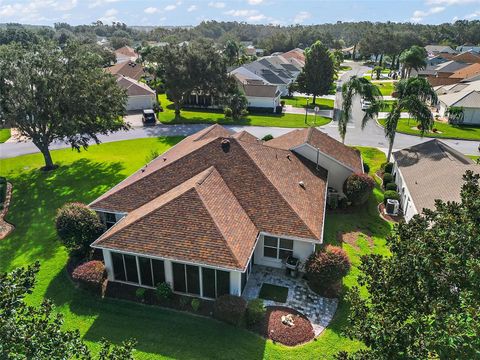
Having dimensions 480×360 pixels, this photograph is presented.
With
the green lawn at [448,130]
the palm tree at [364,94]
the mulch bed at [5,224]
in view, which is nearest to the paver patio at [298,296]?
the mulch bed at [5,224]

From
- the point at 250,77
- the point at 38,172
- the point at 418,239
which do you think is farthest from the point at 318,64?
the point at 418,239

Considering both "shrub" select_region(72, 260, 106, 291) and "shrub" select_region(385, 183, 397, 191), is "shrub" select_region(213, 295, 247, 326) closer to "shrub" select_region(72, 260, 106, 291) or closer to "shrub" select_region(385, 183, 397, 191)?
"shrub" select_region(72, 260, 106, 291)

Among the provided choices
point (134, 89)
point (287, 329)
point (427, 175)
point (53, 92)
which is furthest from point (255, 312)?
point (134, 89)

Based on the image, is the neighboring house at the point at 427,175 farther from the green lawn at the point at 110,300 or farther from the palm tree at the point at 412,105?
the green lawn at the point at 110,300

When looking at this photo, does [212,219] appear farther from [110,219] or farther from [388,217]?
[388,217]

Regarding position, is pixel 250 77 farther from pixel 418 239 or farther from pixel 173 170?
pixel 418 239
